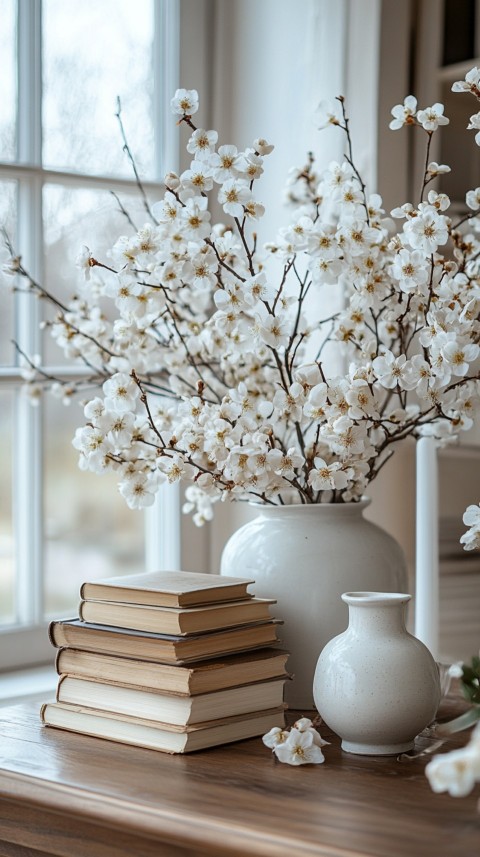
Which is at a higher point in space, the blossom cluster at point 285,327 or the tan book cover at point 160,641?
the blossom cluster at point 285,327

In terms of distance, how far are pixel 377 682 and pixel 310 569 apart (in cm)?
21

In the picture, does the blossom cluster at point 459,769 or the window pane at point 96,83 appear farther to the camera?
the window pane at point 96,83

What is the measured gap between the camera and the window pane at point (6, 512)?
1944 millimetres

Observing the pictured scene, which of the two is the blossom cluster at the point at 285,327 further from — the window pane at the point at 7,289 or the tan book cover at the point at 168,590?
the window pane at the point at 7,289

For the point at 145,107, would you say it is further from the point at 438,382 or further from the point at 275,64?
the point at 438,382

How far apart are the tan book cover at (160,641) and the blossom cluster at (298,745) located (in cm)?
11

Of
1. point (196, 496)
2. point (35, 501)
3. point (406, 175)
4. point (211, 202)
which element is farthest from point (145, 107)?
point (196, 496)

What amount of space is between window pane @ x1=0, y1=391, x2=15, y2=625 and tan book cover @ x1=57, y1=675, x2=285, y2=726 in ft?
2.41

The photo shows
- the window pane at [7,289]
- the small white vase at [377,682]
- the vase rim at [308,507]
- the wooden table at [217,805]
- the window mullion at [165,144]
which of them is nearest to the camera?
the wooden table at [217,805]

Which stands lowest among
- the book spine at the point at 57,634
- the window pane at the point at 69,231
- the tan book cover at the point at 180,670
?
the tan book cover at the point at 180,670

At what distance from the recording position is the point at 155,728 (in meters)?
1.15

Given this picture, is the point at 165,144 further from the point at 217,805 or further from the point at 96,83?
the point at 217,805

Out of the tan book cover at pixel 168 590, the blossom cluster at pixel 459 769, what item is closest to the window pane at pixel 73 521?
the tan book cover at pixel 168 590

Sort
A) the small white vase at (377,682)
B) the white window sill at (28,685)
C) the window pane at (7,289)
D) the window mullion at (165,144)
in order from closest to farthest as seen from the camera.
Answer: the small white vase at (377,682) < the white window sill at (28,685) < the window pane at (7,289) < the window mullion at (165,144)
